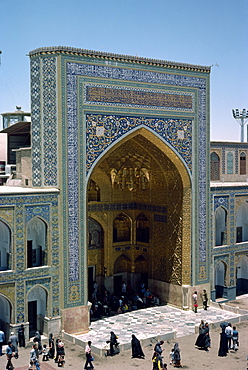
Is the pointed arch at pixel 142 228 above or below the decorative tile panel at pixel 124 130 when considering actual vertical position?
below

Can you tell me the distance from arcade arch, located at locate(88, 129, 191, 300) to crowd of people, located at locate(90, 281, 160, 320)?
341mm

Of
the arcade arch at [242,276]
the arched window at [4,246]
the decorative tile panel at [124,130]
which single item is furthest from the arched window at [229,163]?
the arched window at [4,246]

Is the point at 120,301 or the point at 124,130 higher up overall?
the point at 124,130

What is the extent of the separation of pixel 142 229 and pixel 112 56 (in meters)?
5.88

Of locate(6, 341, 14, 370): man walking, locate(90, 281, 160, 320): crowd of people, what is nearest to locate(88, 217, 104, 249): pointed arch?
locate(90, 281, 160, 320): crowd of people

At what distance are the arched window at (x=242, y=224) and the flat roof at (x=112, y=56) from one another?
449 centimetres

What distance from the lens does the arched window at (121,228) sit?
656 inches

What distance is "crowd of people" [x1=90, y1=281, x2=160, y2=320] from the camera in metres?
14.5

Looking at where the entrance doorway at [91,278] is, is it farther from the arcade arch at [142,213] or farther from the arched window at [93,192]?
the arched window at [93,192]

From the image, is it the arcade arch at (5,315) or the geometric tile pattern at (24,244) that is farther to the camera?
the arcade arch at (5,315)

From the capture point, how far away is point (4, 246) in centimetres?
1216

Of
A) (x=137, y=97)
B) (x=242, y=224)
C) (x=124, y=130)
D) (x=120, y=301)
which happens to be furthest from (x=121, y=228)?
(x=137, y=97)

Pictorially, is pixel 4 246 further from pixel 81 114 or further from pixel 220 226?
pixel 220 226

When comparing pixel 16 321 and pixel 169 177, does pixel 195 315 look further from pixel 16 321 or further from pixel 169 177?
pixel 16 321
